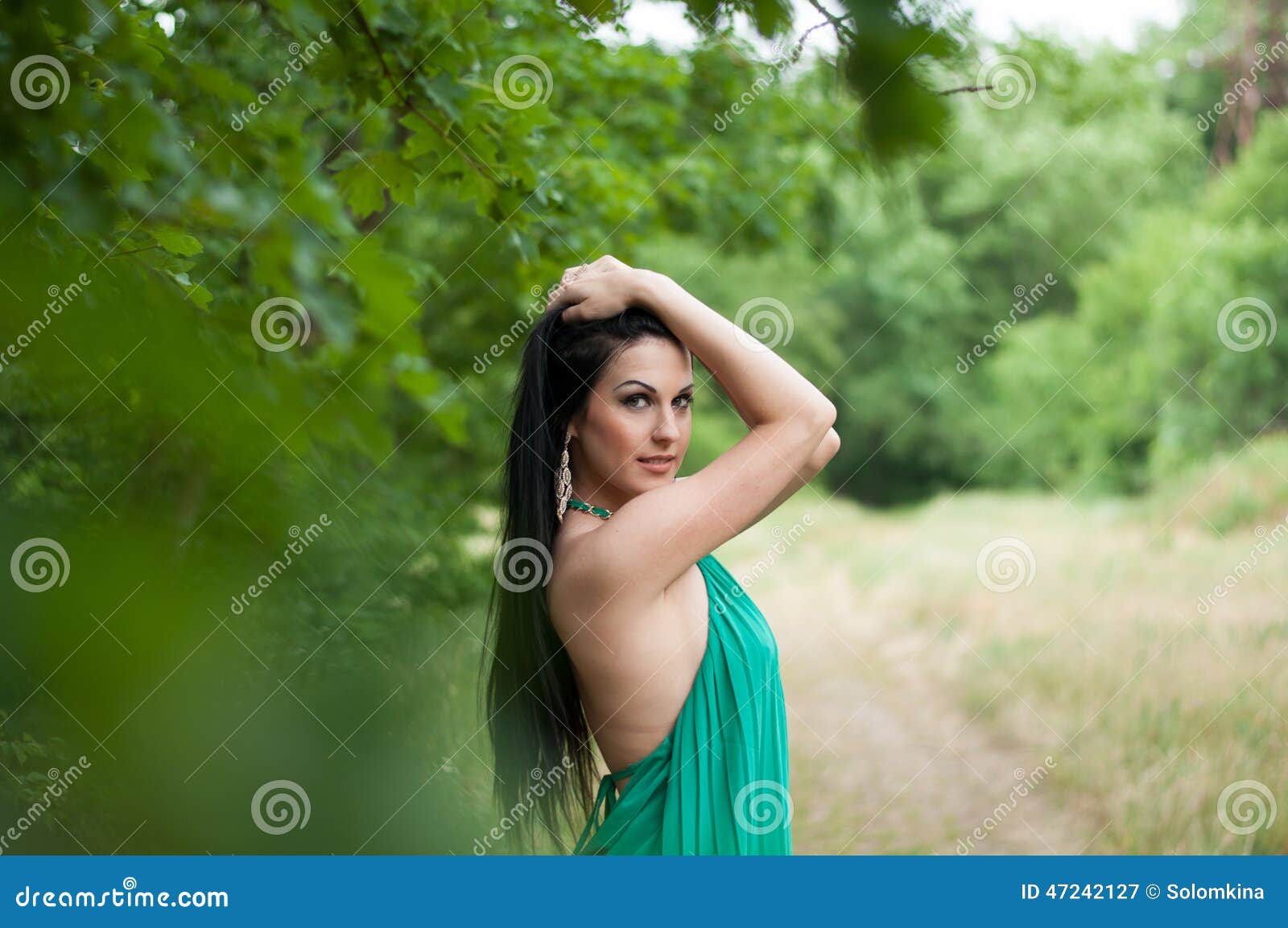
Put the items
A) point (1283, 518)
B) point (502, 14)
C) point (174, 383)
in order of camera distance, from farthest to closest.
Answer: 1. point (1283, 518)
2. point (502, 14)
3. point (174, 383)

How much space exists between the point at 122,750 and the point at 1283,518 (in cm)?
1139

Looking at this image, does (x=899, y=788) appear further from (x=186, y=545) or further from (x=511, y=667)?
(x=186, y=545)

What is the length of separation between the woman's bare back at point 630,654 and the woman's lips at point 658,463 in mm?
153

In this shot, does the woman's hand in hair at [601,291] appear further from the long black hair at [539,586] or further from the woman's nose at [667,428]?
the woman's nose at [667,428]

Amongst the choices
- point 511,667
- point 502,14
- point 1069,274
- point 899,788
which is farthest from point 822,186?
point 1069,274

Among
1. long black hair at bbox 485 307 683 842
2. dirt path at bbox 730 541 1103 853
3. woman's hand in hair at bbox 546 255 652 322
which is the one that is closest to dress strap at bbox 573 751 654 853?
long black hair at bbox 485 307 683 842

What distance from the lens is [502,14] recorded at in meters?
3.99

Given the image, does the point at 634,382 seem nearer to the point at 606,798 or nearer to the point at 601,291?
the point at 601,291

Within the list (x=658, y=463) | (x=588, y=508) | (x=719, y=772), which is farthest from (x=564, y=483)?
(x=719, y=772)

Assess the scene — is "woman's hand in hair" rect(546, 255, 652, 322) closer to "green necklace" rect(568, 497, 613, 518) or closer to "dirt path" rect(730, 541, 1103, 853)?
"green necklace" rect(568, 497, 613, 518)

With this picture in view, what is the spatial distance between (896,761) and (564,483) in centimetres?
648

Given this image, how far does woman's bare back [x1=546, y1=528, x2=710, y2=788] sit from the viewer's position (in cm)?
186

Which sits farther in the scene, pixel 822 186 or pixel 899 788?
pixel 822 186

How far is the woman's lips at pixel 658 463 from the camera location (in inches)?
76.8
